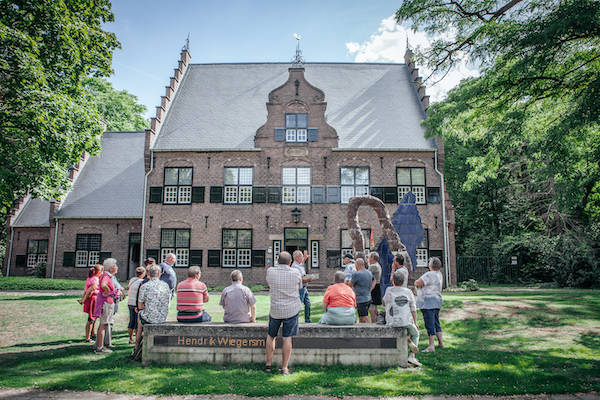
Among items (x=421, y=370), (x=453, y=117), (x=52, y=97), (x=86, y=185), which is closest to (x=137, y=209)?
(x=86, y=185)

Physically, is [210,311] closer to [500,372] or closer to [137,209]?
[500,372]

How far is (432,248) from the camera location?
20422mm

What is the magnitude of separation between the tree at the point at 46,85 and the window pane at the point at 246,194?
906 centimetres

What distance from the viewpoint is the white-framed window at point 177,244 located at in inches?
814

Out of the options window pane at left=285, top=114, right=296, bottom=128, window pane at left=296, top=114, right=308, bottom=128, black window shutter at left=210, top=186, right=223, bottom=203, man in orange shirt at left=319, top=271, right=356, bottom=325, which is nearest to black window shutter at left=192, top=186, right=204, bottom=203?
black window shutter at left=210, top=186, right=223, bottom=203

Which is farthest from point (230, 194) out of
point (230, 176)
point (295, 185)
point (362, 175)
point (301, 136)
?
point (362, 175)

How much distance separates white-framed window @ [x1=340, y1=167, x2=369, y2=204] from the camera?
68.2 feet

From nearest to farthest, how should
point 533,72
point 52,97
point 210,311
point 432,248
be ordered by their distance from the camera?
point 533,72, point 52,97, point 210,311, point 432,248

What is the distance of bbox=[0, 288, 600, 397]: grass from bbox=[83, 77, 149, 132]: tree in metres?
25.4

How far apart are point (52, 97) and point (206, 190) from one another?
11.0 meters

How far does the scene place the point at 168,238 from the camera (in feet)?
68.4

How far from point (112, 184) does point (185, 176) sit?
239 inches

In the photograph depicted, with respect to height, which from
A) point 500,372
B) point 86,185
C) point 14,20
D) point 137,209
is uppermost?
point 14,20

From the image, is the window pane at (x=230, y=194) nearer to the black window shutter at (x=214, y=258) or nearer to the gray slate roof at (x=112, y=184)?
the black window shutter at (x=214, y=258)
